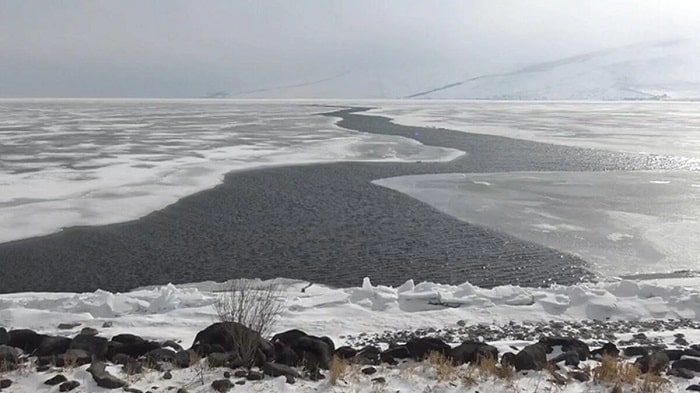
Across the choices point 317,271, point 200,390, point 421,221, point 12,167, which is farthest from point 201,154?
point 200,390

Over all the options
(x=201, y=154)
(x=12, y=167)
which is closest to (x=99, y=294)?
(x=12, y=167)

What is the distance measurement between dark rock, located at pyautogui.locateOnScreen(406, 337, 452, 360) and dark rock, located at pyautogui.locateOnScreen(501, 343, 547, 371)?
1.70 feet

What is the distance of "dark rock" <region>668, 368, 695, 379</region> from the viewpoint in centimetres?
514

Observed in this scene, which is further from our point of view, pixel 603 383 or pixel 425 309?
pixel 425 309

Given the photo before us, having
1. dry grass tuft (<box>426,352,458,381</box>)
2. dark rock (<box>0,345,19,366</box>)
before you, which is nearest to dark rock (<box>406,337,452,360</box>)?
dry grass tuft (<box>426,352,458,381</box>)

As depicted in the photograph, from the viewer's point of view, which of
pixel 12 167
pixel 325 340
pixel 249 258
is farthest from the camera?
pixel 12 167

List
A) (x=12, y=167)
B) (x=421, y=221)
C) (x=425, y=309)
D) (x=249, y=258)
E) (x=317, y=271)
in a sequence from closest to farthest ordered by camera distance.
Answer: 1. (x=425, y=309)
2. (x=317, y=271)
3. (x=249, y=258)
4. (x=421, y=221)
5. (x=12, y=167)

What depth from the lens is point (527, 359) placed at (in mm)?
5309

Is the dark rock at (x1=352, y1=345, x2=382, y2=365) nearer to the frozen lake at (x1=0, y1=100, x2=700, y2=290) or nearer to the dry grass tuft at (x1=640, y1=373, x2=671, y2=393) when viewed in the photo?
the dry grass tuft at (x1=640, y1=373, x2=671, y2=393)

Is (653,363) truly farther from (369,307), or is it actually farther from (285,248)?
(285,248)

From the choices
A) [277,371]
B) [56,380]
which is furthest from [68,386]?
[277,371]

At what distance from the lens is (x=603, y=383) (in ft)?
16.3

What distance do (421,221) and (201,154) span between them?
10886mm

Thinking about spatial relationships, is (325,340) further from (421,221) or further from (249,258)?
(421,221)
